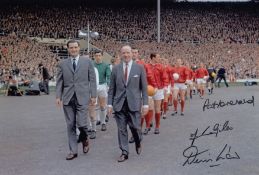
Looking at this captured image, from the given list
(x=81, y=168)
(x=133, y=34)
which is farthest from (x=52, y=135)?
(x=133, y=34)

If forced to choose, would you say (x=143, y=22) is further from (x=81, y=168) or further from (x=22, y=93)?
(x=81, y=168)

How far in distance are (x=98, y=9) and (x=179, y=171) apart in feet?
149

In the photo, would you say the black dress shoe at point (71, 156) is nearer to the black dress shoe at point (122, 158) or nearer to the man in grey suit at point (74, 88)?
the man in grey suit at point (74, 88)

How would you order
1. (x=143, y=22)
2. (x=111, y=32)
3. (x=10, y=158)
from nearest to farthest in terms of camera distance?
(x=10, y=158) < (x=111, y=32) < (x=143, y=22)

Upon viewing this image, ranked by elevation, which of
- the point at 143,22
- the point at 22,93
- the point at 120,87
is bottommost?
the point at 22,93

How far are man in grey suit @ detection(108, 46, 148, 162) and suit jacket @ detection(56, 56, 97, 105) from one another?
0.40 m

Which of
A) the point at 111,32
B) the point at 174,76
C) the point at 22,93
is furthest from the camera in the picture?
the point at 111,32

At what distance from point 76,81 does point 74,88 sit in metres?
0.12

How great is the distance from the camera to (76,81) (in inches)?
332

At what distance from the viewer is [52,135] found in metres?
11.1

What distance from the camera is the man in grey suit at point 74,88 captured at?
838 centimetres
